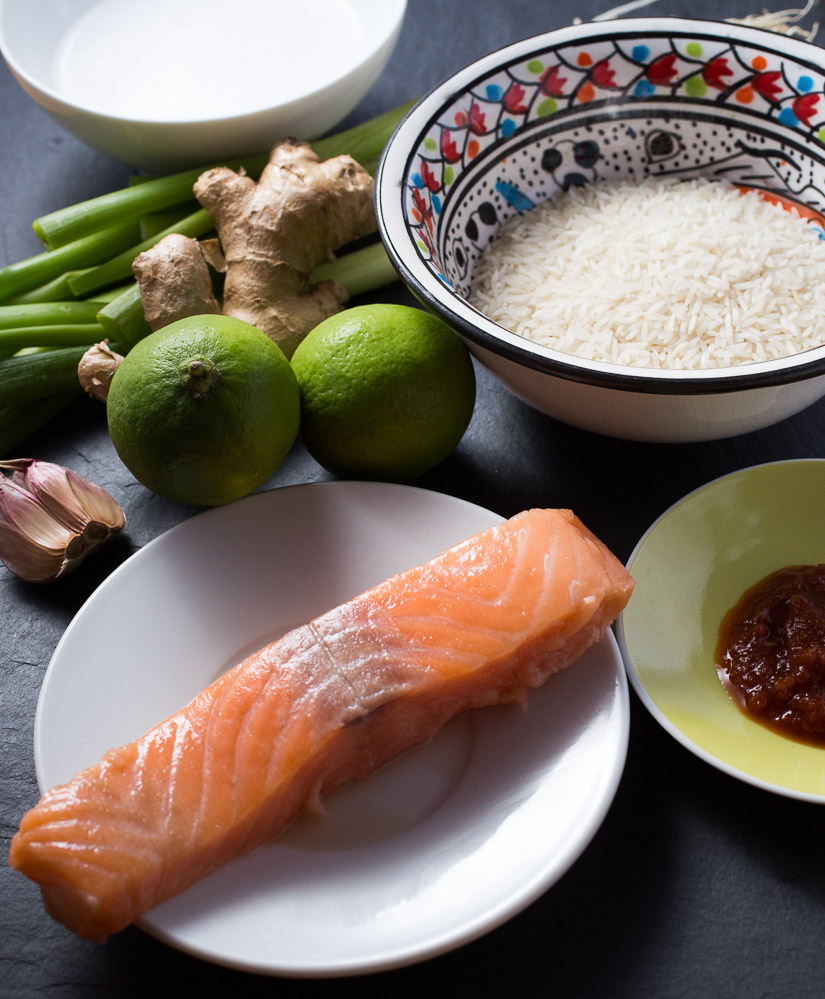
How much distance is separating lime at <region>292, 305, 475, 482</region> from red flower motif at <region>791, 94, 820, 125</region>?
2.41 feet

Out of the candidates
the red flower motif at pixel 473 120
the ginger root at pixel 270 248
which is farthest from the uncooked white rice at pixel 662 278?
the ginger root at pixel 270 248

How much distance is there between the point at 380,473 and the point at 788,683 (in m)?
0.61

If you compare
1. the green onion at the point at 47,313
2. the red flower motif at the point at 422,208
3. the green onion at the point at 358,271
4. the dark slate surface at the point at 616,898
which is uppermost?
the red flower motif at the point at 422,208

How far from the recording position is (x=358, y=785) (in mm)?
1060

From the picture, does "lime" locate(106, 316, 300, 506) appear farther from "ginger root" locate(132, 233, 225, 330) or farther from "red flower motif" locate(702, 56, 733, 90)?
"red flower motif" locate(702, 56, 733, 90)

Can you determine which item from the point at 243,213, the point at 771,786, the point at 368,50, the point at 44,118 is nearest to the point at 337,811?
the point at 771,786

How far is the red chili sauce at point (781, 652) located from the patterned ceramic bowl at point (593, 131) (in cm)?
23

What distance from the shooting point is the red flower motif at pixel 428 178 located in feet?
4.66

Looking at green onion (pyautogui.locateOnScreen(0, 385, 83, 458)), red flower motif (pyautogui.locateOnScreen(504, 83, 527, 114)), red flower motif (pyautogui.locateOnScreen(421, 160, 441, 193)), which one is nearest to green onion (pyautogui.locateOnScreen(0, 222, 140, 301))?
green onion (pyautogui.locateOnScreen(0, 385, 83, 458))

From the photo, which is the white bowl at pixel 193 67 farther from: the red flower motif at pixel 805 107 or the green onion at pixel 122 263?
the red flower motif at pixel 805 107

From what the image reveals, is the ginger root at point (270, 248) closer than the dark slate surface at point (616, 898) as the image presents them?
No

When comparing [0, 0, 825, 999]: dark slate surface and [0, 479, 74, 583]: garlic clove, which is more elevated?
[0, 479, 74, 583]: garlic clove

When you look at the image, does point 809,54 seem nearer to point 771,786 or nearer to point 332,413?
point 332,413

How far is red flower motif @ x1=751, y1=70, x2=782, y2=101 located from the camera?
5.01 feet
